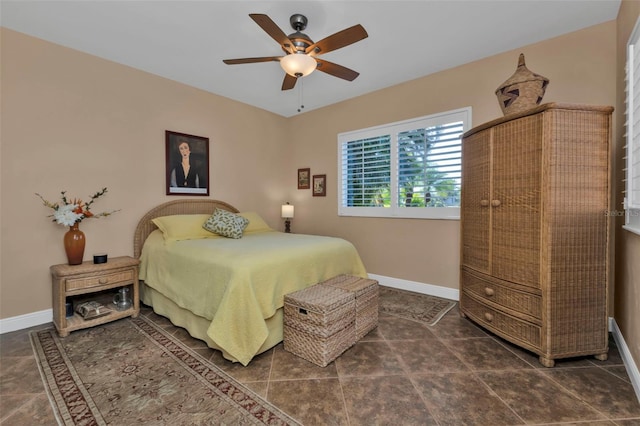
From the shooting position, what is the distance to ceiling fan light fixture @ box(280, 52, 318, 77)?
2.16 metres

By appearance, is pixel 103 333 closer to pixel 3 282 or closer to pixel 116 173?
pixel 3 282

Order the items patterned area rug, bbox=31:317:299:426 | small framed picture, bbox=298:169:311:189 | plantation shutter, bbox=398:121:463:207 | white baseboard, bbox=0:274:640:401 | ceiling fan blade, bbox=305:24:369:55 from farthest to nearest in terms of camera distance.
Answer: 1. small framed picture, bbox=298:169:311:189
2. plantation shutter, bbox=398:121:463:207
3. ceiling fan blade, bbox=305:24:369:55
4. white baseboard, bbox=0:274:640:401
5. patterned area rug, bbox=31:317:299:426

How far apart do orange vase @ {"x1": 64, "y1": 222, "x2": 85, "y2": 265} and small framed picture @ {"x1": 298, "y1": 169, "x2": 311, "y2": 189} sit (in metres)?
2.98

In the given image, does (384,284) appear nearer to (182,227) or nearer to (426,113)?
(426,113)

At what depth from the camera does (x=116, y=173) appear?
3141mm

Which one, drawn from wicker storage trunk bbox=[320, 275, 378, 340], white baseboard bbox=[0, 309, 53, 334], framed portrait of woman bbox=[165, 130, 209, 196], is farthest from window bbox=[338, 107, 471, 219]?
white baseboard bbox=[0, 309, 53, 334]

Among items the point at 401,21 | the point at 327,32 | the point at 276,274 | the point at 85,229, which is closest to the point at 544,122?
the point at 401,21

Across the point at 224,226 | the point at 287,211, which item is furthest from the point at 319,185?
the point at 224,226

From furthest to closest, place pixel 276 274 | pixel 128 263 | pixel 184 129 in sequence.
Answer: pixel 184 129, pixel 128 263, pixel 276 274

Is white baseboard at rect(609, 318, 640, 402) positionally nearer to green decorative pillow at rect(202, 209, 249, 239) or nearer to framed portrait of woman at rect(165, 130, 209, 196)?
green decorative pillow at rect(202, 209, 249, 239)

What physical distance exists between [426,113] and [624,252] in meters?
2.24

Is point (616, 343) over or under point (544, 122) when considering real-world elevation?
under

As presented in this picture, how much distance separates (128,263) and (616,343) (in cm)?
423

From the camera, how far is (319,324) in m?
1.97
